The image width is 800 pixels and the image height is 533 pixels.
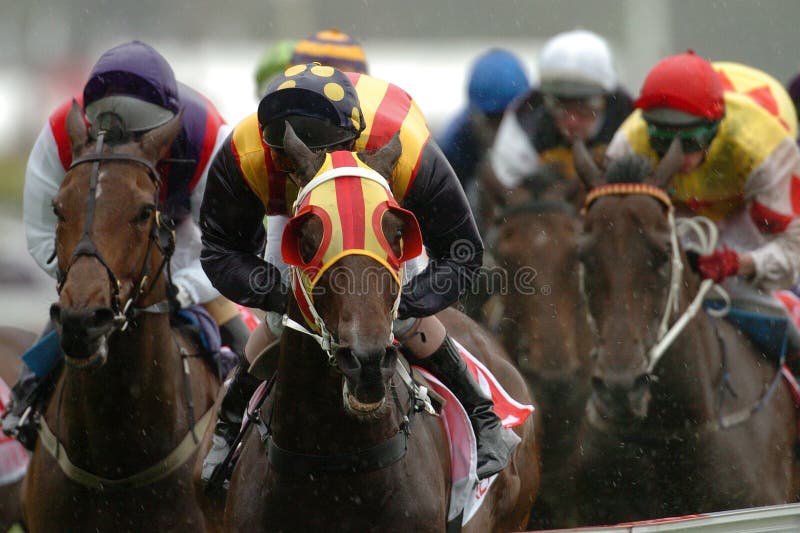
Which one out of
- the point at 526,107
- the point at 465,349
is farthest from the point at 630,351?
the point at 526,107

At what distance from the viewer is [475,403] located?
4352 mm

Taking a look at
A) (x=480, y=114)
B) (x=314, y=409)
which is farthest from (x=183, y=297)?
(x=480, y=114)

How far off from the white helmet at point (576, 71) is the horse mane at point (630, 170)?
103 inches

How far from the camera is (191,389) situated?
16.7 feet

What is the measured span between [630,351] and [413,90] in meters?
19.9

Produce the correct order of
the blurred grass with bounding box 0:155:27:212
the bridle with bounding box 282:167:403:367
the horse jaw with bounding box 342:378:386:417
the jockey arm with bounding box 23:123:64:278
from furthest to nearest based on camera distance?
the blurred grass with bounding box 0:155:27:212
the jockey arm with bounding box 23:123:64:278
the bridle with bounding box 282:167:403:367
the horse jaw with bounding box 342:378:386:417

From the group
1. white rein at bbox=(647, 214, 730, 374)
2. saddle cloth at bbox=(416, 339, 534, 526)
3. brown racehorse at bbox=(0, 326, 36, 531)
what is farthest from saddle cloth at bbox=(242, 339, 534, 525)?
brown racehorse at bbox=(0, 326, 36, 531)

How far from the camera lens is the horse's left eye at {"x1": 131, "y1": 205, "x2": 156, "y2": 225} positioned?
15.3 feet

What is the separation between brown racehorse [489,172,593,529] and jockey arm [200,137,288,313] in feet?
10.1

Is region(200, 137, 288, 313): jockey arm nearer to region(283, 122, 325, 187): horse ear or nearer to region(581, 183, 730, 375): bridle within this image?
region(283, 122, 325, 187): horse ear

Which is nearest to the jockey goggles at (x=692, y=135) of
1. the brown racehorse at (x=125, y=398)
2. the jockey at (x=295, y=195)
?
the jockey at (x=295, y=195)

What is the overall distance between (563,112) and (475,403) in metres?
4.44

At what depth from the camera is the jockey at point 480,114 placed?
8578 mm

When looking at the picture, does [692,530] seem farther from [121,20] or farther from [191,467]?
[121,20]
